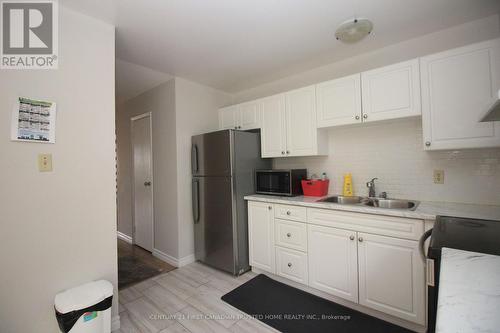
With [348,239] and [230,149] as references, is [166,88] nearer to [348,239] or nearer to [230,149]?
[230,149]

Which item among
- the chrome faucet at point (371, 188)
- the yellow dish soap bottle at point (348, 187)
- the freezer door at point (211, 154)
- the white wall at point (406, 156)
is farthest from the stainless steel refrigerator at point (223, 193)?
the chrome faucet at point (371, 188)

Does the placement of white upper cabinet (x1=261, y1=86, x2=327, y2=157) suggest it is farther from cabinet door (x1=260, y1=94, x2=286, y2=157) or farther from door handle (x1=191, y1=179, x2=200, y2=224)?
door handle (x1=191, y1=179, x2=200, y2=224)

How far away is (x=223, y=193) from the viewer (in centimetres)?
264

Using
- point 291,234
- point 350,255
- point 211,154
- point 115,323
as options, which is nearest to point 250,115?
point 211,154

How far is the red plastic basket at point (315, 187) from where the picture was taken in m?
2.50

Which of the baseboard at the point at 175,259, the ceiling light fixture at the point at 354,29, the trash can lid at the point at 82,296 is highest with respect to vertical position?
the ceiling light fixture at the point at 354,29

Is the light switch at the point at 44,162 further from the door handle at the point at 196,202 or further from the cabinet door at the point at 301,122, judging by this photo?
the cabinet door at the point at 301,122

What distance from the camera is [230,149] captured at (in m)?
2.55

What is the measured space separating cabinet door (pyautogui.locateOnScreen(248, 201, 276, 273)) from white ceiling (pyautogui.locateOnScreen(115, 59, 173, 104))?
205cm

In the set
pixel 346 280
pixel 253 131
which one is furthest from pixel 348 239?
pixel 253 131

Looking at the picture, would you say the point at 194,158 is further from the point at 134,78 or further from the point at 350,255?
the point at 350,255

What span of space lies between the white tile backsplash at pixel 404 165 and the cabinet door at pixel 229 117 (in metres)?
1.16

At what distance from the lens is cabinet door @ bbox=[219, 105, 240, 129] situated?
3.10 metres

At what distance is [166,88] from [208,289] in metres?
2.61
